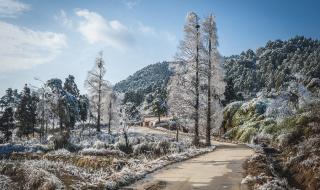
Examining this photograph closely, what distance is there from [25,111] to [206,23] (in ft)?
174

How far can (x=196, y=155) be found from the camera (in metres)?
26.5

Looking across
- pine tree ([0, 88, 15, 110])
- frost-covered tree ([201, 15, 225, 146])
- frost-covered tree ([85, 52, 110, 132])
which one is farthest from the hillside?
pine tree ([0, 88, 15, 110])

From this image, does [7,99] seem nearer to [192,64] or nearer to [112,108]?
[112,108]

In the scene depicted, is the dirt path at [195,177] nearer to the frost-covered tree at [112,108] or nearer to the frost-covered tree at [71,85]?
the frost-covered tree at [112,108]

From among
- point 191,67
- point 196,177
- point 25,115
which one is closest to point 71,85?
point 25,115

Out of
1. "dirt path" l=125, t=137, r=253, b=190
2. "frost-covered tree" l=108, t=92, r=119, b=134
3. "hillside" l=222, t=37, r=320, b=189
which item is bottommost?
"dirt path" l=125, t=137, r=253, b=190

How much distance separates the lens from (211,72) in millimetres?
37156

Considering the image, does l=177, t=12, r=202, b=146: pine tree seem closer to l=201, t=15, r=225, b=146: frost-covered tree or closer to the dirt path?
l=201, t=15, r=225, b=146: frost-covered tree

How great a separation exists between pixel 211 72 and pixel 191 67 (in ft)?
6.64

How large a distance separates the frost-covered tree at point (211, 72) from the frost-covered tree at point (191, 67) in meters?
0.85

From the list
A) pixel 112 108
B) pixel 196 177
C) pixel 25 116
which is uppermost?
pixel 112 108

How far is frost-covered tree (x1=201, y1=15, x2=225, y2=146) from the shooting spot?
37.0m

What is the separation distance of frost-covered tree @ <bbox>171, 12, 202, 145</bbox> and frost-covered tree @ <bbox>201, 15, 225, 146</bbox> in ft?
2.77

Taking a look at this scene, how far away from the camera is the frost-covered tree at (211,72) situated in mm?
37031
